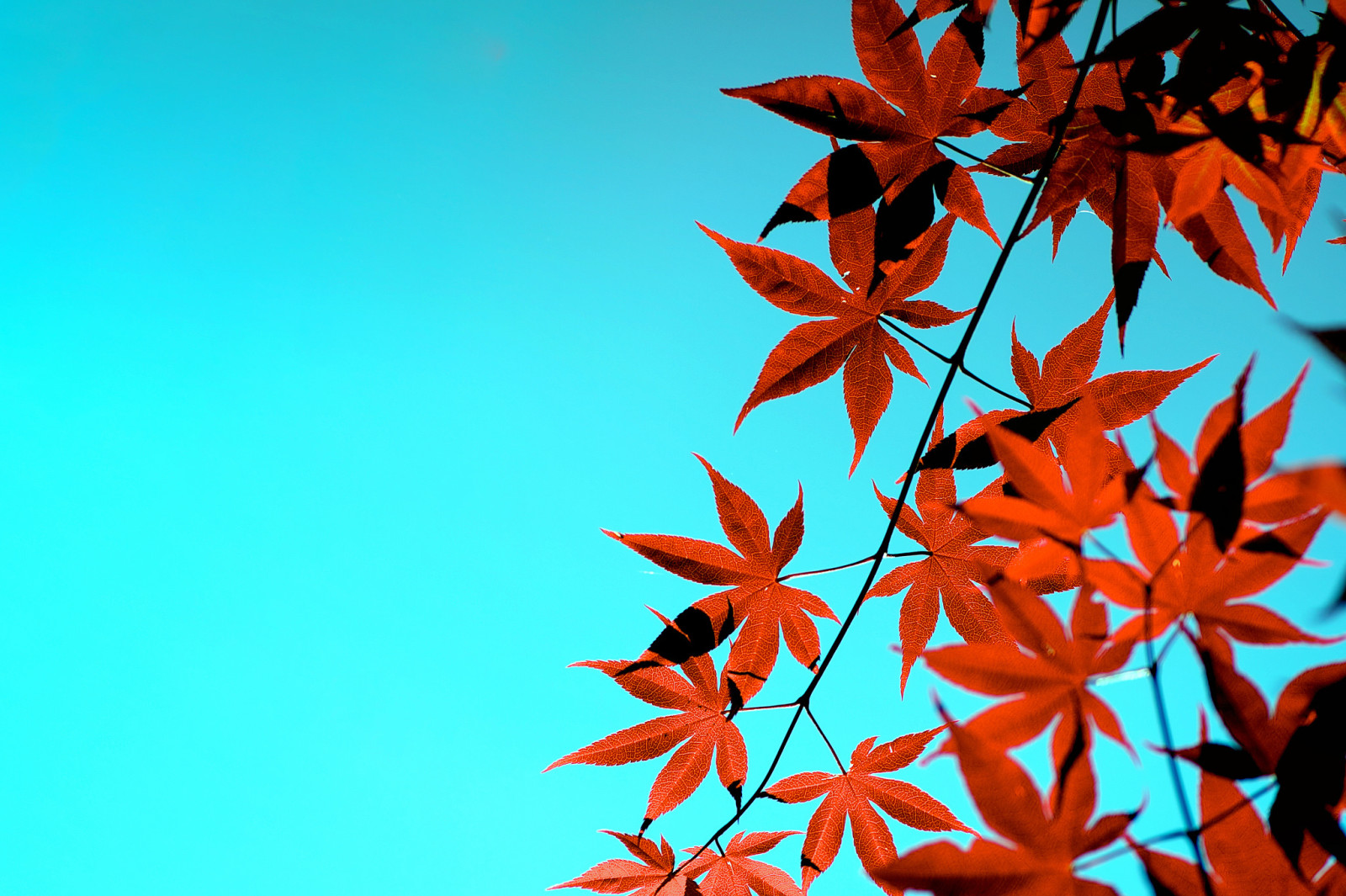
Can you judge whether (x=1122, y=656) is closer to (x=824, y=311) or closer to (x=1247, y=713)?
(x=1247, y=713)

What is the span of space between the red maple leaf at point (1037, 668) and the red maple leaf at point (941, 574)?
453mm

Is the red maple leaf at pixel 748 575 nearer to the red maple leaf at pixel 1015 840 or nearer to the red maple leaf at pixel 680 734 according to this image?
the red maple leaf at pixel 680 734

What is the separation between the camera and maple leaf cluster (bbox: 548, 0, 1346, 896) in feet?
1.27

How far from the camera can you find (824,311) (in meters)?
0.87

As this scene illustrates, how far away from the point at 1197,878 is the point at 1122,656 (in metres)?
0.11

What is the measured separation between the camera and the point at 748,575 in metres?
0.91

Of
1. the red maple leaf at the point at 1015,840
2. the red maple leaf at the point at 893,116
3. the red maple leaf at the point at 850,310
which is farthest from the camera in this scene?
the red maple leaf at the point at 850,310

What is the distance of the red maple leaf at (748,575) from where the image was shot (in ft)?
2.92

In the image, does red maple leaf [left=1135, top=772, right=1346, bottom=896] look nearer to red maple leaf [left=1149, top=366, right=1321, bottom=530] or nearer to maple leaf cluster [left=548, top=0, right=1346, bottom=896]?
maple leaf cluster [left=548, top=0, right=1346, bottom=896]

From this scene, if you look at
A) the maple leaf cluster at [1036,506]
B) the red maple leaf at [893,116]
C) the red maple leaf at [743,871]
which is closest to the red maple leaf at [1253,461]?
the maple leaf cluster at [1036,506]

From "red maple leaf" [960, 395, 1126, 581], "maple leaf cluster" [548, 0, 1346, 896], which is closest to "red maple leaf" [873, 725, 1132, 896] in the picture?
"maple leaf cluster" [548, 0, 1346, 896]

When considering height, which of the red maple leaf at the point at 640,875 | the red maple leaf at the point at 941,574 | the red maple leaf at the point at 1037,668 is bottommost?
the red maple leaf at the point at 1037,668

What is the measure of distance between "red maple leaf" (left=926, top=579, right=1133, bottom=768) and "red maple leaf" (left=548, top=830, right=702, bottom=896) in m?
0.61

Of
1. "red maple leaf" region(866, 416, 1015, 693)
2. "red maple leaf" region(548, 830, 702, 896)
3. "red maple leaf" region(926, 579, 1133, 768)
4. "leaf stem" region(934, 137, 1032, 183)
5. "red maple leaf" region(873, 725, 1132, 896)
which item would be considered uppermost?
"leaf stem" region(934, 137, 1032, 183)
